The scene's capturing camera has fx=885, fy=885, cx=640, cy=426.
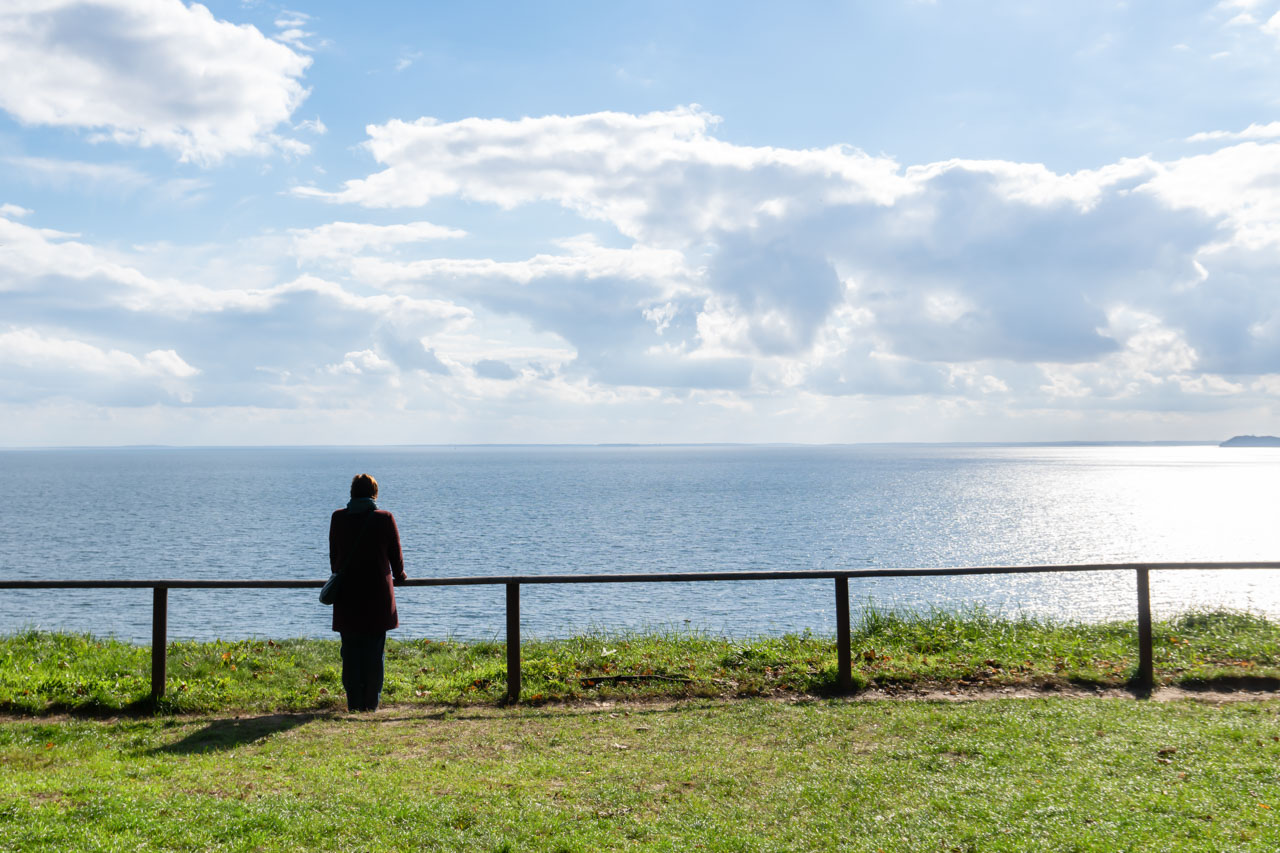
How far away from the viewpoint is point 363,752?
7309 millimetres

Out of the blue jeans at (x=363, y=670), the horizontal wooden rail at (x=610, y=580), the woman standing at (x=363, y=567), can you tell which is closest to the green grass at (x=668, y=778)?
the blue jeans at (x=363, y=670)

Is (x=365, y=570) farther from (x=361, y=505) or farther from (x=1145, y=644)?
(x=1145, y=644)

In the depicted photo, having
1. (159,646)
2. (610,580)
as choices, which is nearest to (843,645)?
Result: (610,580)

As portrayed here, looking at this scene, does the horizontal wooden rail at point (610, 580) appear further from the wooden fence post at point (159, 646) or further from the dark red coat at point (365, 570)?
the dark red coat at point (365, 570)

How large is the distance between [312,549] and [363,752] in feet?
163

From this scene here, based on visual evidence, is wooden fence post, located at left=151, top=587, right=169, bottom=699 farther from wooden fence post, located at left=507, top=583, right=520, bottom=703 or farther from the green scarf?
wooden fence post, located at left=507, top=583, right=520, bottom=703

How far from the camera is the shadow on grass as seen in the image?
24.3 feet

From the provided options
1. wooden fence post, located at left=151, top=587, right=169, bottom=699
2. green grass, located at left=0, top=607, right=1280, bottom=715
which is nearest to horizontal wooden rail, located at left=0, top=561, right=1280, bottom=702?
wooden fence post, located at left=151, top=587, right=169, bottom=699

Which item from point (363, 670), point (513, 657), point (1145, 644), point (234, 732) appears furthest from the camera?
point (1145, 644)

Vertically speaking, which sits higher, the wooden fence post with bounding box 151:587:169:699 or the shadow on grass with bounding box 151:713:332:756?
the wooden fence post with bounding box 151:587:169:699

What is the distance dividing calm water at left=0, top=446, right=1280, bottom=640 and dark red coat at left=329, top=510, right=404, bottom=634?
5.26 m

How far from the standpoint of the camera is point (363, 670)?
28.9 feet

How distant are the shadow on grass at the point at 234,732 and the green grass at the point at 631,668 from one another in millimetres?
443

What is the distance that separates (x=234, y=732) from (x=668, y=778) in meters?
4.08
